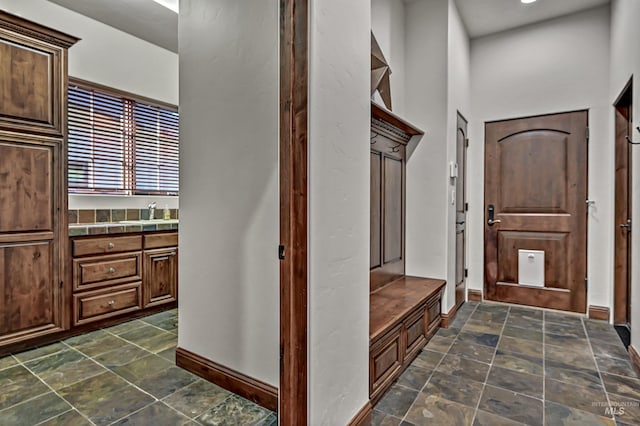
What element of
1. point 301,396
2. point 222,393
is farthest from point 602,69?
point 222,393

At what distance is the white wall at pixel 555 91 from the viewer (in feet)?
11.5

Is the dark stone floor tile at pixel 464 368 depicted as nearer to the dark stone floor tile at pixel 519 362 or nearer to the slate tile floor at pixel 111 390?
the dark stone floor tile at pixel 519 362

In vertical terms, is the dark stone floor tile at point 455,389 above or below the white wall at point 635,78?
below

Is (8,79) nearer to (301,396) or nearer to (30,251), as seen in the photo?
(30,251)

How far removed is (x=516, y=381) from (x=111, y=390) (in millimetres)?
2451

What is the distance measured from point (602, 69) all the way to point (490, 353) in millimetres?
3013

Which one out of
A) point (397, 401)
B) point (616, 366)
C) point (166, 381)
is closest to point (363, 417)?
point (397, 401)

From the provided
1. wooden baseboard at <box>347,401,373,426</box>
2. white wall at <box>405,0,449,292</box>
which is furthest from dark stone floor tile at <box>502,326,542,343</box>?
wooden baseboard at <box>347,401,373,426</box>

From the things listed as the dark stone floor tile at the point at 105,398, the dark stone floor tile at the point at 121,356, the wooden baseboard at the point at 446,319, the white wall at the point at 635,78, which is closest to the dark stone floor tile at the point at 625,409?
the white wall at the point at 635,78

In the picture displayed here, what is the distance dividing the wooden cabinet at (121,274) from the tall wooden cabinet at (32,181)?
13cm

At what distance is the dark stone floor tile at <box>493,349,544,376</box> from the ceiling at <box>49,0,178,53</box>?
4027 millimetres

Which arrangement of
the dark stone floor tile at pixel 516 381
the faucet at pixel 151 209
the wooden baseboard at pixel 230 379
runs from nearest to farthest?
the wooden baseboard at pixel 230 379, the dark stone floor tile at pixel 516 381, the faucet at pixel 151 209

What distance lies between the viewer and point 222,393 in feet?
6.67

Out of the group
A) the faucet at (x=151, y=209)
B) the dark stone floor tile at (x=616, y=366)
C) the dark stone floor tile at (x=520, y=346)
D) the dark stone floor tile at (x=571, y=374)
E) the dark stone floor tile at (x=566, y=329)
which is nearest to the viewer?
the dark stone floor tile at (x=571, y=374)
